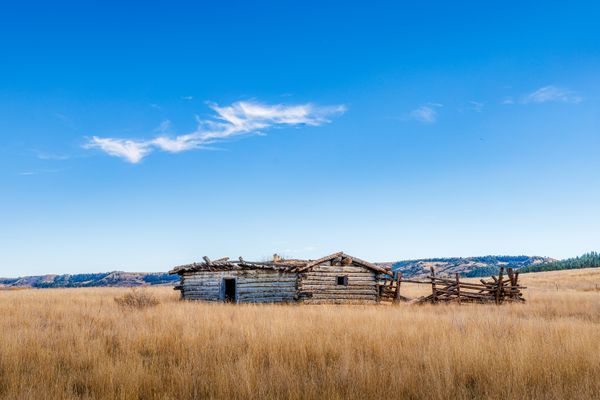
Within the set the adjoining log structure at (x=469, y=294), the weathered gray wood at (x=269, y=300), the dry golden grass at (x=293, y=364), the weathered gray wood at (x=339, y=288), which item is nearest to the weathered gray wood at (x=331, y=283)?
the weathered gray wood at (x=339, y=288)

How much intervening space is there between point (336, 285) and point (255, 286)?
4.78 meters

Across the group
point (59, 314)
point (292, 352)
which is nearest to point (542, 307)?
point (292, 352)

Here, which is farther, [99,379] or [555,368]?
[555,368]

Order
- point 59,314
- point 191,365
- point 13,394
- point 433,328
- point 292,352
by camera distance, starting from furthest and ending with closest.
Result: point 59,314
point 433,328
point 292,352
point 191,365
point 13,394

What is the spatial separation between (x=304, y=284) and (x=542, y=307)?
1214 centimetres

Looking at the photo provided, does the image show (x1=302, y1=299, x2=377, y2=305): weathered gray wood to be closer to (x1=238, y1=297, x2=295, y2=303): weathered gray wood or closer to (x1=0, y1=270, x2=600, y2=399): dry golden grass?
(x1=238, y1=297, x2=295, y2=303): weathered gray wood

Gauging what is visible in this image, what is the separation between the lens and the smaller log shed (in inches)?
896

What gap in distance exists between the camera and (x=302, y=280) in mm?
22906

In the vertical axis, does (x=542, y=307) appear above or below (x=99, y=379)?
below

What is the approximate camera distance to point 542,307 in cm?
1967

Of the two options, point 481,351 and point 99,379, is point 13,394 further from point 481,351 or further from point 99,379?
point 481,351

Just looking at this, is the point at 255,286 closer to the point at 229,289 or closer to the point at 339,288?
the point at 229,289

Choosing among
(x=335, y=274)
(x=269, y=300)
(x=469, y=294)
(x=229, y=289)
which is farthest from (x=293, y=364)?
(x=229, y=289)

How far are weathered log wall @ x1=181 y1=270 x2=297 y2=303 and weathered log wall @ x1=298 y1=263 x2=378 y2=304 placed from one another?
2.64 feet
